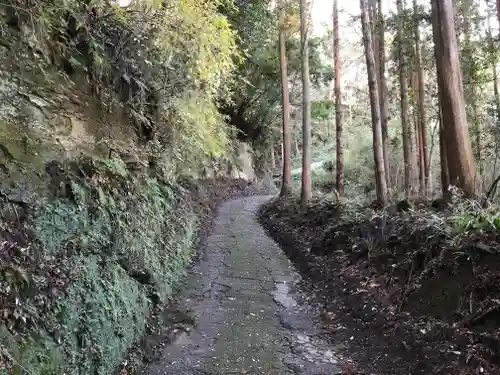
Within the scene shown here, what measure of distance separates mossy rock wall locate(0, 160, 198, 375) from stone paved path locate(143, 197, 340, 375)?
74 cm

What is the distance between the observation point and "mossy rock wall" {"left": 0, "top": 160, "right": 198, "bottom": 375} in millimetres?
3831

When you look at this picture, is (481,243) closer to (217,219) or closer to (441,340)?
(441,340)

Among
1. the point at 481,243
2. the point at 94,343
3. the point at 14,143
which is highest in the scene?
the point at 14,143

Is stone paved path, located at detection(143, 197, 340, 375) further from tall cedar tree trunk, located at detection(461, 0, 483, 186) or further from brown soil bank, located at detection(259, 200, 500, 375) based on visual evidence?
tall cedar tree trunk, located at detection(461, 0, 483, 186)

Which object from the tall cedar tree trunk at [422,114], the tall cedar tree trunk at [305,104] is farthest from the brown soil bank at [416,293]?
the tall cedar tree trunk at [422,114]

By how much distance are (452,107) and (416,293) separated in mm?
3343

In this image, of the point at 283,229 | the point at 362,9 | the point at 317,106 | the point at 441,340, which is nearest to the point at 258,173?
the point at 317,106

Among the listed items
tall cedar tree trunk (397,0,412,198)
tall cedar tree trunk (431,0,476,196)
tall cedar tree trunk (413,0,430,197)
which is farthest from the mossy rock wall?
tall cedar tree trunk (413,0,430,197)

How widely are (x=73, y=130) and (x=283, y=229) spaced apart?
26.1ft

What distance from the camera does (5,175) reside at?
4.45 m

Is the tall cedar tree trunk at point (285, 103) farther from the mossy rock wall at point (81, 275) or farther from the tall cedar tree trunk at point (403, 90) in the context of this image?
the mossy rock wall at point (81, 275)

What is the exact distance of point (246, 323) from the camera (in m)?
6.82

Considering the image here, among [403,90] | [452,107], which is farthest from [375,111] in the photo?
[403,90]

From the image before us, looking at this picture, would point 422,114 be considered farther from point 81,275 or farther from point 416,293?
point 81,275
